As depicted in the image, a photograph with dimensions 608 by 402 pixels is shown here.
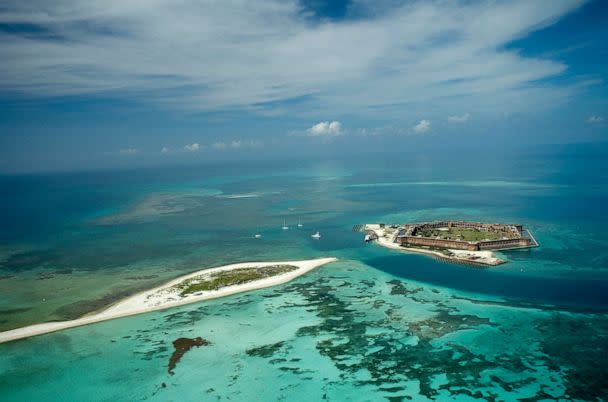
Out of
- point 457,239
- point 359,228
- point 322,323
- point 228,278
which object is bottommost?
point 322,323

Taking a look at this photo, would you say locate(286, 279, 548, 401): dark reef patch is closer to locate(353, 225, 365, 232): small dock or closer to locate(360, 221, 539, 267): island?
locate(360, 221, 539, 267): island

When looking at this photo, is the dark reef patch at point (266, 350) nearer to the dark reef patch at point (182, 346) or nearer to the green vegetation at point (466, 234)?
the dark reef patch at point (182, 346)

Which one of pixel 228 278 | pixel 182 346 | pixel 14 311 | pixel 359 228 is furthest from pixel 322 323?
pixel 359 228

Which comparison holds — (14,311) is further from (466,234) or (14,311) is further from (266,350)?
(466,234)

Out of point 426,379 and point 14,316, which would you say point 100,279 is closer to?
point 14,316

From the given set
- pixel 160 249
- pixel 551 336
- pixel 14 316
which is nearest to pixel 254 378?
pixel 551 336
